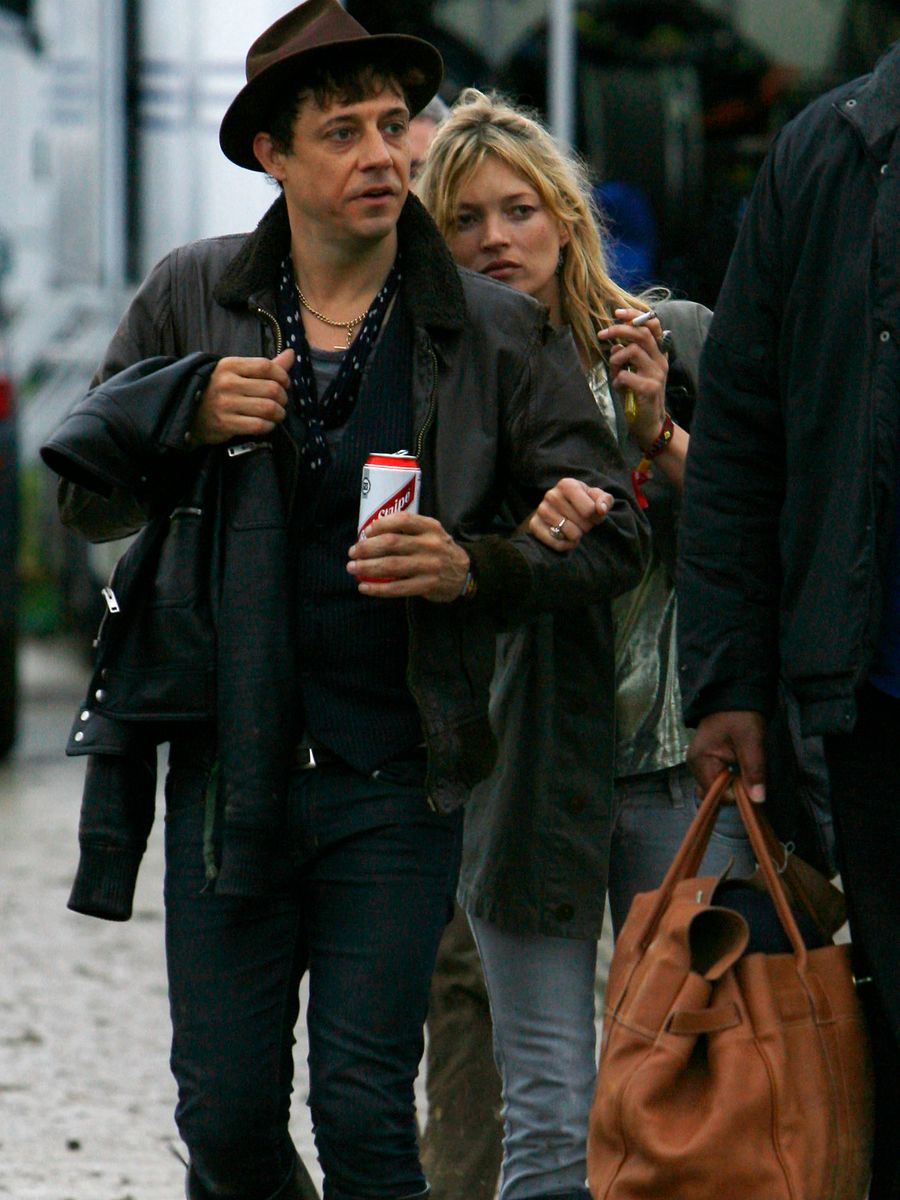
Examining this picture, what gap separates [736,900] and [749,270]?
2.58 feet

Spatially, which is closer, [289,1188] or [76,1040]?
[289,1188]

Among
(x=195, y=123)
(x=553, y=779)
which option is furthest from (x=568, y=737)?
(x=195, y=123)

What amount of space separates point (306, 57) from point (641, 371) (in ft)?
2.29

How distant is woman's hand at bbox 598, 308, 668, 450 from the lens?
3.59 meters

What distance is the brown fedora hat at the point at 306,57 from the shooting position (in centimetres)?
332

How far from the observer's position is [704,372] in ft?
10.2

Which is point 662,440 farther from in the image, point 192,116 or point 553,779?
point 192,116

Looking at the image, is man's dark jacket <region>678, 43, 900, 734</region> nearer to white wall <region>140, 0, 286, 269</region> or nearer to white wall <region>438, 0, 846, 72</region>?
white wall <region>140, 0, 286, 269</region>

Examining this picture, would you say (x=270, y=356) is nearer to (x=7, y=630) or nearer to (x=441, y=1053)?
(x=441, y=1053)

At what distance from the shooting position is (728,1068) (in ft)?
9.34

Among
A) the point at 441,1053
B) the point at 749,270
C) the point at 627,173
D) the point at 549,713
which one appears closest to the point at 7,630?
the point at 627,173

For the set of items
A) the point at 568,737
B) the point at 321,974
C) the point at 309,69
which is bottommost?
the point at 321,974

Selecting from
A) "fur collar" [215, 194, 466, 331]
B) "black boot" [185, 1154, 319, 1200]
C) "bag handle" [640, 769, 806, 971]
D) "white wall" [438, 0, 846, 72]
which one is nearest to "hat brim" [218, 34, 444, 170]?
"fur collar" [215, 194, 466, 331]

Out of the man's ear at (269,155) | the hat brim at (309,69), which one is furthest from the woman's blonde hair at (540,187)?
the man's ear at (269,155)
